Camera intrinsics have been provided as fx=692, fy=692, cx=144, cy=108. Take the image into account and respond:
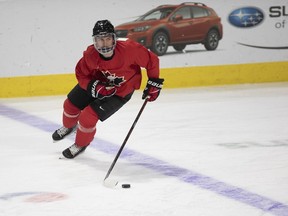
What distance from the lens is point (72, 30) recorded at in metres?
7.14

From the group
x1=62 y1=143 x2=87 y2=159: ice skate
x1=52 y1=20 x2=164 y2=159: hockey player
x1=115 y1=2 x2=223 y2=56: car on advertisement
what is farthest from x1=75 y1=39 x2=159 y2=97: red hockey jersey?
x1=115 y1=2 x2=223 y2=56: car on advertisement

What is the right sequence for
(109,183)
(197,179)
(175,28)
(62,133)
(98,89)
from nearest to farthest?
→ (109,183)
(197,179)
(98,89)
(62,133)
(175,28)

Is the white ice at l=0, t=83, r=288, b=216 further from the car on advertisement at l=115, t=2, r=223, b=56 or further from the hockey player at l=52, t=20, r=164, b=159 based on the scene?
the car on advertisement at l=115, t=2, r=223, b=56

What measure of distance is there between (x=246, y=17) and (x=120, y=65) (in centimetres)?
382

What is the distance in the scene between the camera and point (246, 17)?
766 centimetres

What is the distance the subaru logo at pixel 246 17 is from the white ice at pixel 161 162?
1266mm

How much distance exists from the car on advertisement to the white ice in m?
0.93

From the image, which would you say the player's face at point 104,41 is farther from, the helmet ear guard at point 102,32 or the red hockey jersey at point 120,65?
the red hockey jersey at point 120,65

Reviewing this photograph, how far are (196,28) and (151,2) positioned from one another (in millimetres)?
599

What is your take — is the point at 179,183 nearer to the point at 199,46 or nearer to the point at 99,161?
the point at 99,161

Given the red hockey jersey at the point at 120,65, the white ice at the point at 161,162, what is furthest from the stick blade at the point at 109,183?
the red hockey jersey at the point at 120,65

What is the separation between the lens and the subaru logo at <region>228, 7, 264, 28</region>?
7633 millimetres

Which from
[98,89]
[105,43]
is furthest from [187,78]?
[105,43]

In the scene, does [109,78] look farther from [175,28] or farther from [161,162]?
[175,28]
